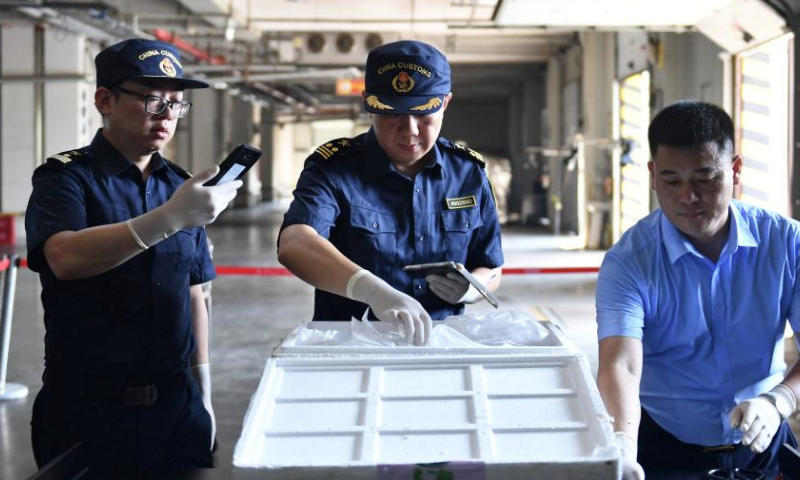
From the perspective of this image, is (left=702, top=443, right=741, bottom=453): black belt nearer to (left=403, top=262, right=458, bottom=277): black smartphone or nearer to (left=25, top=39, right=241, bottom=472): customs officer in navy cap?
(left=403, top=262, right=458, bottom=277): black smartphone

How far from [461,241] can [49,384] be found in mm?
1042

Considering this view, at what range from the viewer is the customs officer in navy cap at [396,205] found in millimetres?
1908

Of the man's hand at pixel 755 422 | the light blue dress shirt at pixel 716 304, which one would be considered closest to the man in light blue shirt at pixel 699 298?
the light blue dress shirt at pixel 716 304

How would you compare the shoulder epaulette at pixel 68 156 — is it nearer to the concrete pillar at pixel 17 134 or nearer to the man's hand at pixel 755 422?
the man's hand at pixel 755 422

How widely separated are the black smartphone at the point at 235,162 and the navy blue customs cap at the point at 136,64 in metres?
0.35

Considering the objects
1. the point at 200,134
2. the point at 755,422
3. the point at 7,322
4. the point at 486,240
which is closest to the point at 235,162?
the point at 486,240

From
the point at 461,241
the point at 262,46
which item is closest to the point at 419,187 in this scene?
the point at 461,241

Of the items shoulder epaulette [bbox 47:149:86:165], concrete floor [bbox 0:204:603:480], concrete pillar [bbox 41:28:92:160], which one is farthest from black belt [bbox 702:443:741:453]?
concrete pillar [bbox 41:28:92:160]

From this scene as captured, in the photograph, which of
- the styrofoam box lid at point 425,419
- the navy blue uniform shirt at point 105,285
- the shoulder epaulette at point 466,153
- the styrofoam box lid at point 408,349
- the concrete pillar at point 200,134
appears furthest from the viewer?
the concrete pillar at point 200,134

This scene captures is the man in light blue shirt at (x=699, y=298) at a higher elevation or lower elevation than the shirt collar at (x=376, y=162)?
lower

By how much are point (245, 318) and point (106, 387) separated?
5.16m

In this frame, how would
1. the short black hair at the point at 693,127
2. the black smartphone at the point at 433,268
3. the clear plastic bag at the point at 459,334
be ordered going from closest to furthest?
the clear plastic bag at the point at 459,334
the short black hair at the point at 693,127
the black smartphone at the point at 433,268

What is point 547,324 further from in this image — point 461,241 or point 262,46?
point 262,46

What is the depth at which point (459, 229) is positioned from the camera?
7.01 ft
